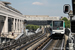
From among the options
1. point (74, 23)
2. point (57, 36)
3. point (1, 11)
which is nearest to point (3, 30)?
point (1, 11)

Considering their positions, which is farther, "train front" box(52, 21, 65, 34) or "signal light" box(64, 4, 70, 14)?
"train front" box(52, 21, 65, 34)

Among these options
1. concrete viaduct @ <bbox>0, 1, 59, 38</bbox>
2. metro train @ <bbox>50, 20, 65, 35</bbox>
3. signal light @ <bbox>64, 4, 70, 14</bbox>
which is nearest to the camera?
signal light @ <bbox>64, 4, 70, 14</bbox>

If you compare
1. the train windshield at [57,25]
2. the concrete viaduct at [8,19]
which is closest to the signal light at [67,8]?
the train windshield at [57,25]

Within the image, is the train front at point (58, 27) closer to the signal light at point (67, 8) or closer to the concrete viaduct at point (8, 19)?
the signal light at point (67, 8)

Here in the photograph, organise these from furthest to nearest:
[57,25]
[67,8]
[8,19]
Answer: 1. [8,19]
2. [57,25]
3. [67,8]

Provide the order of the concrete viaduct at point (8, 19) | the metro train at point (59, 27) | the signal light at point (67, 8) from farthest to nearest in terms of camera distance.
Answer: the concrete viaduct at point (8, 19), the metro train at point (59, 27), the signal light at point (67, 8)

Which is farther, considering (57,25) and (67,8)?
(57,25)

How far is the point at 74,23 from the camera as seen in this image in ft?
27.4

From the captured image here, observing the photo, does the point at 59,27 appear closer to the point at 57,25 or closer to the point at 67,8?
the point at 57,25

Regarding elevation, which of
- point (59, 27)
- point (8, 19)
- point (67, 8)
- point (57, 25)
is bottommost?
point (59, 27)

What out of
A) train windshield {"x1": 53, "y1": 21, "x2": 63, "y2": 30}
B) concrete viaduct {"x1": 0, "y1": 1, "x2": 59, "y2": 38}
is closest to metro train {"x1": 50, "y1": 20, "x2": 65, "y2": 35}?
train windshield {"x1": 53, "y1": 21, "x2": 63, "y2": 30}

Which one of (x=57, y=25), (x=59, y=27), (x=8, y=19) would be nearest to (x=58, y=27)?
(x=59, y=27)

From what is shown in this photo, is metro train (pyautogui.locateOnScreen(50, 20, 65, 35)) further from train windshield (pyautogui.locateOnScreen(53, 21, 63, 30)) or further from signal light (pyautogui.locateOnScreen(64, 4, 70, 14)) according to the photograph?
signal light (pyautogui.locateOnScreen(64, 4, 70, 14))

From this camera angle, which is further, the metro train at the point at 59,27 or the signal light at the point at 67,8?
the metro train at the point at 59,27
